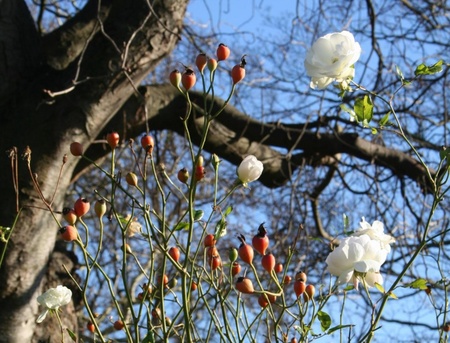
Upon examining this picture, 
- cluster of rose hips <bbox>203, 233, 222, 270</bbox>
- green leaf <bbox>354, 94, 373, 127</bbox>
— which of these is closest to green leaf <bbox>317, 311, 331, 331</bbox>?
cluster of rose hips <bbox>203, 233, 222, 270</bbox>

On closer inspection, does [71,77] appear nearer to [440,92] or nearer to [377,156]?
[377,156]

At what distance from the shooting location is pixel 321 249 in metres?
4.25

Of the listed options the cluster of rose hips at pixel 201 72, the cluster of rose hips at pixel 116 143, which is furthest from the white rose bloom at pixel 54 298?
the cluster of rose hips at pixel 201 72

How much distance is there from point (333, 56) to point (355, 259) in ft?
1.01

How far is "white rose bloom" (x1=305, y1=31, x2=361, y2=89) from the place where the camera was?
1.07 meters

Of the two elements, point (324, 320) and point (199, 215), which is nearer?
point (324, 320)

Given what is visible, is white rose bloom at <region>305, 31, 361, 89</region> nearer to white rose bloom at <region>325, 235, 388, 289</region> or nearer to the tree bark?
white rose bloom at <region>325, 235, 388, 289</region>

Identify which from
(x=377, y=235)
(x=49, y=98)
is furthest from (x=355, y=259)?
(x=49, y=98)

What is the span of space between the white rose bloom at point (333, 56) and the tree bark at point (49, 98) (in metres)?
1.51

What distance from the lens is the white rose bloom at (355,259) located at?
0.94 metres

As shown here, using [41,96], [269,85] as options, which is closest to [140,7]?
[41,96]

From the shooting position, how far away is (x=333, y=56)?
1070 millimetres

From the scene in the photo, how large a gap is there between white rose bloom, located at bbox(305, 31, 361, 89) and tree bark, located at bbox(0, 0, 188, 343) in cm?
151

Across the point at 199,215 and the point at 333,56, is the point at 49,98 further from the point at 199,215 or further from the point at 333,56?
the point at 333,56
